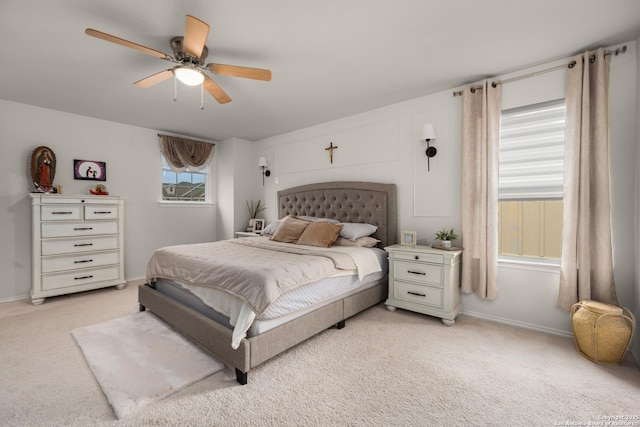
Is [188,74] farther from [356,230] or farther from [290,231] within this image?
[356,230]

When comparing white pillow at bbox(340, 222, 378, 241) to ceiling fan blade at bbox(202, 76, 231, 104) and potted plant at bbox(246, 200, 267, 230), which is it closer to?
ceiling fan blade at bbox(202, 76, 231, 104)

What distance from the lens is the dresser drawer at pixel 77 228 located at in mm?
3549

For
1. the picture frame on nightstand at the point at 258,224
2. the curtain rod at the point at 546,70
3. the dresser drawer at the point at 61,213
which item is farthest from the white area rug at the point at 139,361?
the curtain rod at the point at 546,70

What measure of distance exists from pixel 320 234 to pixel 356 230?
1.48 feet

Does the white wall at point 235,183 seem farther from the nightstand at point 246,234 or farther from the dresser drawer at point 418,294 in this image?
the dresser drawer at point 418,294

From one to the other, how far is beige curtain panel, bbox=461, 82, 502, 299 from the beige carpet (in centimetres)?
56

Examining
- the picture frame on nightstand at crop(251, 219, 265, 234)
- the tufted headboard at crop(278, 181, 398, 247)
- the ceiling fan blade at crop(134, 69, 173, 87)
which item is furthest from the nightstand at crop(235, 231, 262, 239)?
the ceiling fan blade at crop(134, 69, 173, 87)

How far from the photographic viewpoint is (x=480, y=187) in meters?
2.94

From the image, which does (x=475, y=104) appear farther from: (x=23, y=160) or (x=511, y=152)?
(x=23, y=160)

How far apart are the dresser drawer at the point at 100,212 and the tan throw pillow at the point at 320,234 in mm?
2691

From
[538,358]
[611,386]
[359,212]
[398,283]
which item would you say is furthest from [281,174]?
[611,386]

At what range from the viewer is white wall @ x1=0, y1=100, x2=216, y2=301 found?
3615 millimetres

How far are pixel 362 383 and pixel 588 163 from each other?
99.8 inches

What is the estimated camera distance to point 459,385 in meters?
1.88
